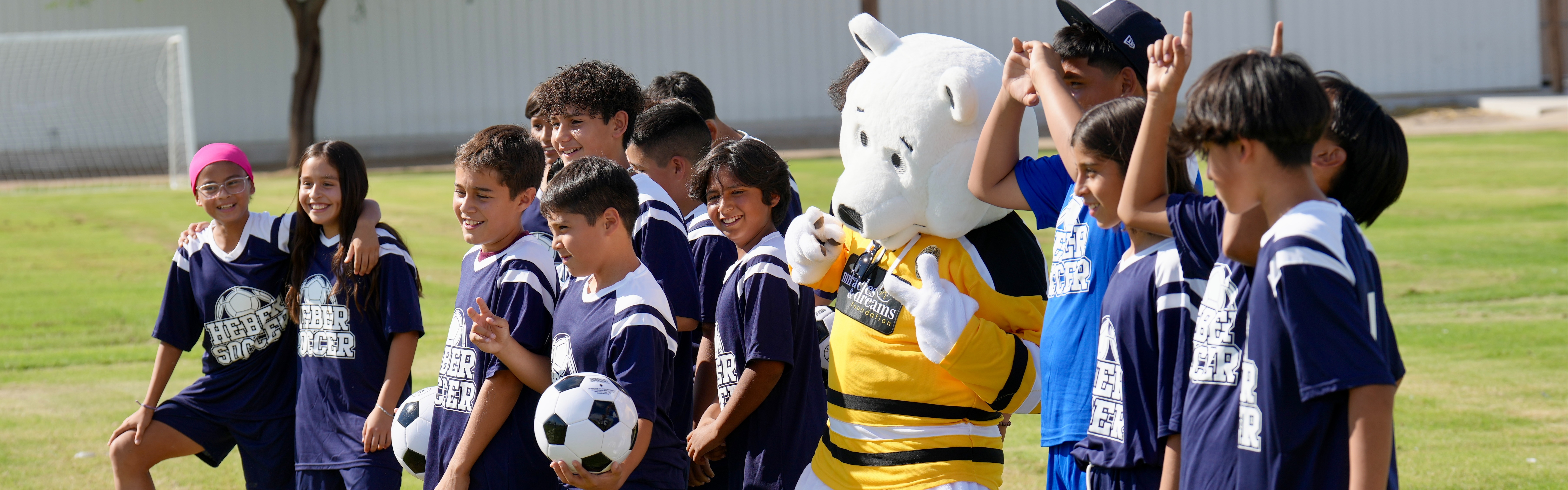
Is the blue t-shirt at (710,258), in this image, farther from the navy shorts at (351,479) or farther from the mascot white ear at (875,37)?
the navy shorts at (351,479)

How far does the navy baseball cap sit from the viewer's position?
9.43ft

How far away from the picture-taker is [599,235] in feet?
10.1

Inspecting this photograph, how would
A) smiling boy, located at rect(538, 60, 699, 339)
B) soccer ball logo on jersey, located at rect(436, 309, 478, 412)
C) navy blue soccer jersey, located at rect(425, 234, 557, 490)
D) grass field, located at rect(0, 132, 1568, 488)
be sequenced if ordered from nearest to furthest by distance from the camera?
navy blue soccer jersey, located at rect(425, 234, 557, 490), soccer ball logo on jersey, located at rect(436, 309, 478, 412), smiling boy, located at rect(538, 60, 699, 339), grass field, located at rect(0, 132, 1568, 488)

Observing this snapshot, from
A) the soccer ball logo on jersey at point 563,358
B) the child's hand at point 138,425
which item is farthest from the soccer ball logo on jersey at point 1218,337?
the child's hand at point 138,425

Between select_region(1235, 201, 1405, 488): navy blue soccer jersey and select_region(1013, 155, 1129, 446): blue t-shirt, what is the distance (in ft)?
2.06

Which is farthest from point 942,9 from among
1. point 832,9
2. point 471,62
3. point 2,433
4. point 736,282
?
point 736,282

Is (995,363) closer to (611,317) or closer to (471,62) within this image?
(611,317)

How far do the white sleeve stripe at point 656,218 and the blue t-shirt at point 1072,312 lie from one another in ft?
3.98

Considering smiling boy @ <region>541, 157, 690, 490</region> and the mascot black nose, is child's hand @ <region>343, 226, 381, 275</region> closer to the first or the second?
smiling boy @ <region>541, 157, 690, 490</region>

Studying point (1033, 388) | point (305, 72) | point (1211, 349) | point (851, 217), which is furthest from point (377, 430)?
point (305, 72)

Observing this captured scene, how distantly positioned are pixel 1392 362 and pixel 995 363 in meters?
0.97

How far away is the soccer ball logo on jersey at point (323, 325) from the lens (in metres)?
3.82

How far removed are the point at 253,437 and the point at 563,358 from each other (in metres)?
1.72

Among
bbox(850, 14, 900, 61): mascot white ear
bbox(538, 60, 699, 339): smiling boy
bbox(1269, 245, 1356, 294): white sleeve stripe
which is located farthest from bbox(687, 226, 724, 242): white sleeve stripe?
bbox(1269, 245, 1356, 294): white sleeve stripe
